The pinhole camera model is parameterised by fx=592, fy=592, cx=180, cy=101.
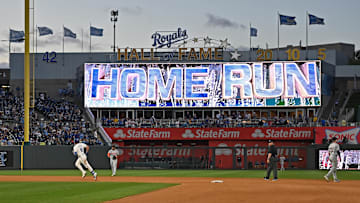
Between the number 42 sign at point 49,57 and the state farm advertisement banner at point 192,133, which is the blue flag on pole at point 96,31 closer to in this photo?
the number 42 sign at point 49,57

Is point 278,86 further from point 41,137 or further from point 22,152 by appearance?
point 22,152

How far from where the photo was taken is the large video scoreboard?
62.5 meters

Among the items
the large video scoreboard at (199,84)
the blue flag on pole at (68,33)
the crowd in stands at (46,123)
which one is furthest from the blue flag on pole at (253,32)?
the crowd in stands at (46,123)

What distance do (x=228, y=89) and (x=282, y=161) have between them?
19.3 m

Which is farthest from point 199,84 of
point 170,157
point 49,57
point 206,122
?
point 49,57

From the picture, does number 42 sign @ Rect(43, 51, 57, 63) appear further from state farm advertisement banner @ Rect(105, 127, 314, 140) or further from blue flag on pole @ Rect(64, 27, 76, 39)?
state farm advertisement banner @ Rect(105, 127, 314, 140)

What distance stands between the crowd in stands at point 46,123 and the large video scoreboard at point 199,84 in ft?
10.8

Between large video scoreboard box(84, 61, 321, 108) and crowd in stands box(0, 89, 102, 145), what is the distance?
129 inches

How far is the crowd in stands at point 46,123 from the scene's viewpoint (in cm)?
5316

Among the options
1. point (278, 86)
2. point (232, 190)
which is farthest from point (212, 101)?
point (232, 190)

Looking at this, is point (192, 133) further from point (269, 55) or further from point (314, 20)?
point (314, 20)

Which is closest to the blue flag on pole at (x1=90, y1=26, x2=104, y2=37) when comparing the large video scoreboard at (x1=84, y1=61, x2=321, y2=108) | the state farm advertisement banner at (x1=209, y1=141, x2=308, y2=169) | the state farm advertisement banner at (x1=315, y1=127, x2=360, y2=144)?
the large video scoreboard at (x1=84, y1=61, x2=321, y2=108)

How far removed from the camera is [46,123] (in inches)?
2287

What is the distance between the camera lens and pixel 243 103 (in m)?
62.8
